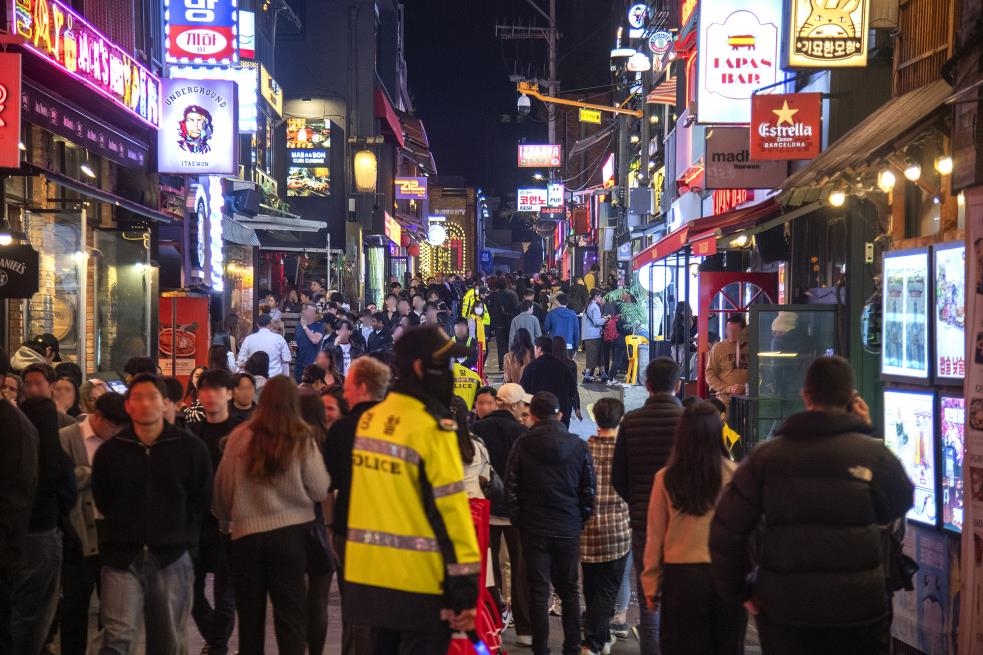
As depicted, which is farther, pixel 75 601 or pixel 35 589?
pixel 75 601

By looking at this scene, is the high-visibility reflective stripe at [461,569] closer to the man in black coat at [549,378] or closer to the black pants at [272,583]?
the black pants at [272,583]

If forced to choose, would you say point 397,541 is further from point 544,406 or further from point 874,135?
point 874,135

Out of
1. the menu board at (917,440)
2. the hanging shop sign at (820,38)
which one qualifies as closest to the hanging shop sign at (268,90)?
the hanging shop sign at (820,38)

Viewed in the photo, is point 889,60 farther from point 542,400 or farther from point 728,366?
point 542,400

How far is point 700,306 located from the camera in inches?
615

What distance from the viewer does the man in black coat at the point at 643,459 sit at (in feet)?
23.4

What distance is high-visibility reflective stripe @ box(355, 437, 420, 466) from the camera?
488cm

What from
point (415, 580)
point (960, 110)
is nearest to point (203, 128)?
point (960, 110)

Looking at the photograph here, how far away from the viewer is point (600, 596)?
8.19 meters

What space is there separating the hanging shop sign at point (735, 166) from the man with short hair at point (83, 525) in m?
9.28

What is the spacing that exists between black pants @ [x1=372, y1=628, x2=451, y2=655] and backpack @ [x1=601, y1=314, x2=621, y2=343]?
1858cm

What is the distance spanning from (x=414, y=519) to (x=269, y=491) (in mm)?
1797

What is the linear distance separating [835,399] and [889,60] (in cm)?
843

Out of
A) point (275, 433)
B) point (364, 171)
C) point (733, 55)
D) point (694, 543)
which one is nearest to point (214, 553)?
point (275, 433)
